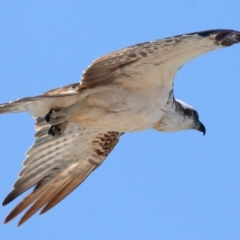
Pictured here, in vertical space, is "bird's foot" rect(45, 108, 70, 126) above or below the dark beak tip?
above

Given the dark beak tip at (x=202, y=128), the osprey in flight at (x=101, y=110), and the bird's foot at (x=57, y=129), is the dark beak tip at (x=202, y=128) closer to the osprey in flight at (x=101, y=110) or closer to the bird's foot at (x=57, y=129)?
the osprey in flight at (x=101, y=110)

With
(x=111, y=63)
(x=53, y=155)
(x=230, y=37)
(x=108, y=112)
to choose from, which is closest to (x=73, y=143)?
(x=53, y=155)

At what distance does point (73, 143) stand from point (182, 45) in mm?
3786

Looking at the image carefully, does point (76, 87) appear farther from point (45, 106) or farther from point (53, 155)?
point (53, 155)

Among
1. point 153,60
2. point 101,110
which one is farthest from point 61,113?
point 153,60

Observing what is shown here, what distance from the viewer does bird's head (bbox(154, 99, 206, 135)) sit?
1287cm

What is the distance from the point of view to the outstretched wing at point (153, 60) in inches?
417

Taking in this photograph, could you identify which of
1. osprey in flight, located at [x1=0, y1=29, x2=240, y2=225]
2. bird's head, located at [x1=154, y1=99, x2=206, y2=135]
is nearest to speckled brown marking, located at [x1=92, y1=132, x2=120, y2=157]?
osprey in flight, located at [x1=0, y1=29, x2=240, y2=225]

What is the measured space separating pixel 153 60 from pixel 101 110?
1171mm

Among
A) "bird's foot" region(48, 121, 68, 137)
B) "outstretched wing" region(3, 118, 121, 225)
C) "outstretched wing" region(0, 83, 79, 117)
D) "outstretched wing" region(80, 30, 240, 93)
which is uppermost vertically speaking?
"outstretched wing" region(80, 30, 240, 93)

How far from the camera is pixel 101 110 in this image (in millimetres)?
12328

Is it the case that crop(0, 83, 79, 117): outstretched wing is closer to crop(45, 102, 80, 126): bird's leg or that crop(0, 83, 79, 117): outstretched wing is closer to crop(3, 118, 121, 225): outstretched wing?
crop(45, 102, 80, 126): bird's leg

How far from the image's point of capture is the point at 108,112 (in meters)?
12.4

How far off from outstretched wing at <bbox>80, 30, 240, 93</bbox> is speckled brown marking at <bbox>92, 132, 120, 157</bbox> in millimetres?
1631
